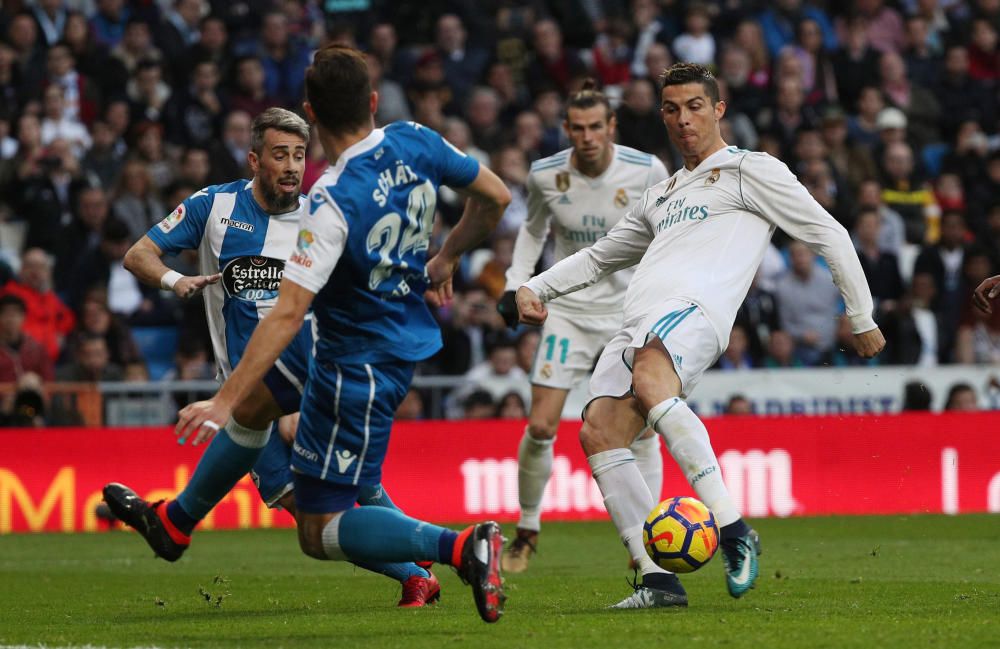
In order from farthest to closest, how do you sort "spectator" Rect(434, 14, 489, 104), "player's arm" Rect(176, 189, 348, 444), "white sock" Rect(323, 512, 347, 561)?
"spectator" Rect(434, 14, 489, 104) < "white sock" Rect(323, 512, 347, 561) < "player's arm" Rect(176, 189, 348, 444)

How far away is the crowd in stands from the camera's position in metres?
16.2

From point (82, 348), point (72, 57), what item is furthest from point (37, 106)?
point (82, 348)

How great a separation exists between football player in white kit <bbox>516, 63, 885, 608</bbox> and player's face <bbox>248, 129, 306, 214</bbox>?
1.46 m

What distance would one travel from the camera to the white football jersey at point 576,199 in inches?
417

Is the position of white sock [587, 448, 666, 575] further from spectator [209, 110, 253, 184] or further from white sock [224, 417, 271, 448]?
spectator [209, 110, 253, 184]

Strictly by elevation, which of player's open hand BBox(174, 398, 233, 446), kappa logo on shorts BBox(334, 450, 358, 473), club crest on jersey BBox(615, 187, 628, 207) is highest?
club crest on jersey BBox(615, 187, 628, 207)

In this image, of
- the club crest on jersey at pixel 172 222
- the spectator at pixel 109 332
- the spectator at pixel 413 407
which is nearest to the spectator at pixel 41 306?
the spectator at pixel 109 332

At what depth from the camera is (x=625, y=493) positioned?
25.7ft

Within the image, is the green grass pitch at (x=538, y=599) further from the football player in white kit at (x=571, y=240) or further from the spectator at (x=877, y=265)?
the spectator at (x=877, y=265)

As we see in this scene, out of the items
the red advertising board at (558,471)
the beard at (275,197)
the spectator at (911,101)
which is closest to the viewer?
the beard at (275,197)

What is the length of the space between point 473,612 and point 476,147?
1148 centimetres

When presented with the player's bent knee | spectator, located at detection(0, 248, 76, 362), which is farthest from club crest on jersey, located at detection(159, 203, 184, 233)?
spectator, located at detection(0, 248, 76, 362)

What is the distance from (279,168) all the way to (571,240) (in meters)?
A: 2.74

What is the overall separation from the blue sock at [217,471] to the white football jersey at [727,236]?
189 centimetres
